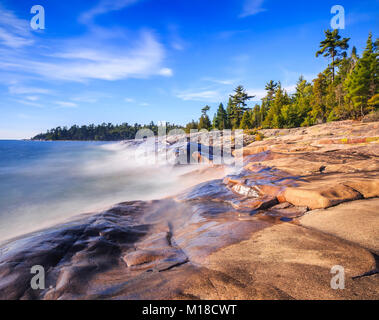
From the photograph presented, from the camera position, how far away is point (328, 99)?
1369 inches

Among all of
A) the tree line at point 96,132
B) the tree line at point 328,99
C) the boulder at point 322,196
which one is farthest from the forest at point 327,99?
the tree line at point 96,132

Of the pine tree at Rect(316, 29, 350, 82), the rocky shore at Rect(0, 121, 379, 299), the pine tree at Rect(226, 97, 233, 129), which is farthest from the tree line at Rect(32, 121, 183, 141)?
the rocky shore at Rect(0, 121, 379, 299)

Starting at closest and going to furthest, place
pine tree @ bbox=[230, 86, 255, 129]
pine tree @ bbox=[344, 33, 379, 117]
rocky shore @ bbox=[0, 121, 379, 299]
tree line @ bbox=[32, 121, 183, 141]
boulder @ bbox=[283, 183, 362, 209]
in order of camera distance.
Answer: rocky shore @ bbox=[0, 121, 379, 299], boulder @ bbox=[283, 183, 362, 209], pine tree @ bbox=[344, 33, 379, 117], pine tree @ bbox=[230, 86, 255, 129], tree line @ bbox=[32, 121, 183, 141]

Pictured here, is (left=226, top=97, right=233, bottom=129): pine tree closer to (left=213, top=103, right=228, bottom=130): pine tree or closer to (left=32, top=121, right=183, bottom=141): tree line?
(left=213, top=103, right=228, bottom=130): pine tree

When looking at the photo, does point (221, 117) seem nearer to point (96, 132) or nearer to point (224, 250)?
point (224, 250)

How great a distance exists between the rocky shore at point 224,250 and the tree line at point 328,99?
28.2 m

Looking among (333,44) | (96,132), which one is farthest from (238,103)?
(96,132)

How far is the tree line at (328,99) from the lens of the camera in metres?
25.9

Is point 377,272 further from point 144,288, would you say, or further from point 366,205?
point 144,288

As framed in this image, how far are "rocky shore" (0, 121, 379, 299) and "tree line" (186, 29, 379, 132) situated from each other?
28.2 metres

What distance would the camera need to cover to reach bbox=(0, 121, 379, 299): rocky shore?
2.26 meters

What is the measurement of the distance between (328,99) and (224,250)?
42470 mm

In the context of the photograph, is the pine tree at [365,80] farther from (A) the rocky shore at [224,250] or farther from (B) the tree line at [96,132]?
(B) the tree line at [96,132]
